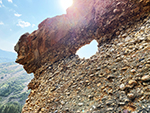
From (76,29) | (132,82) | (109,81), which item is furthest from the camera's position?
(76,29)

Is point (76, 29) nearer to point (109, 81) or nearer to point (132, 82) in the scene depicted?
point (109, 81)

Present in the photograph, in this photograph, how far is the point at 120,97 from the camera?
4.39m

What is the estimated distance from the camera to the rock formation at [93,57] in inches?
185

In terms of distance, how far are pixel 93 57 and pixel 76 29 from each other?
4751 millimetres

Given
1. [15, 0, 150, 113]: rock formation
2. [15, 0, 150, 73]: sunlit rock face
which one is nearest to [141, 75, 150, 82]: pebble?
[15, 0, 150, 113]: rock formation

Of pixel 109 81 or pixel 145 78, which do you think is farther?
pixel 109 81

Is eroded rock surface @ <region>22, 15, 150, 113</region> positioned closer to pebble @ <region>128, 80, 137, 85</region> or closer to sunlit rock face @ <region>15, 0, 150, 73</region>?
pebble @ <region>128, 80, 137, 85</region>

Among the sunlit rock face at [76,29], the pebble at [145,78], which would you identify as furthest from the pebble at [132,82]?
the sunlit rock face at [76,29]

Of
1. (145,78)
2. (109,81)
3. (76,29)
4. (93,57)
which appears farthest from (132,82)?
(76,29)


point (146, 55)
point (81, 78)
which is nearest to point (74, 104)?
point (81, 78)

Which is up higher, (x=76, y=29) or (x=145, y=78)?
(x=76, y=29)

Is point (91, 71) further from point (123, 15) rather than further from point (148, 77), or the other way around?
point (123, 15)

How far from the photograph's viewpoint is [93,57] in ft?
26.8

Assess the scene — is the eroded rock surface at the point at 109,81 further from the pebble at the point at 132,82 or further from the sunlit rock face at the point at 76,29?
the sunlit rock face at the point at 76,29
